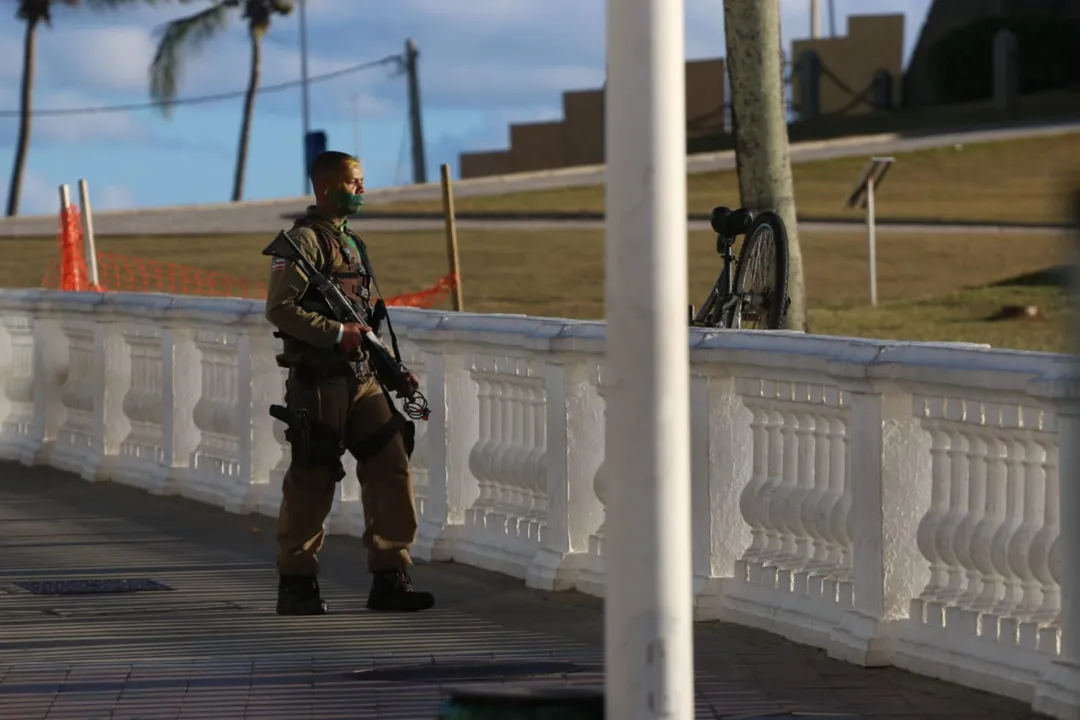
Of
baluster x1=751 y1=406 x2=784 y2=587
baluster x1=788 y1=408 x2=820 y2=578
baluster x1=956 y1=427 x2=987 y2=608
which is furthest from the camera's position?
baluster x1=751 y1=406 x2=784 y2=587

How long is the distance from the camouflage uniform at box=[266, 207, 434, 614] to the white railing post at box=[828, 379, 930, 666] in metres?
2.12

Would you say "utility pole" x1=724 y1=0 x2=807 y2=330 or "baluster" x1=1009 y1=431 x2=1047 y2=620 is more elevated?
"utility pole" x1=724 y1=0 x2=807 y2=330

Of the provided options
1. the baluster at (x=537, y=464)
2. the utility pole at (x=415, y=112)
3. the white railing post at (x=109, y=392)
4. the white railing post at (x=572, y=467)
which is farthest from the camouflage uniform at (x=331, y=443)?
the utility pole at (x=415, y=112)

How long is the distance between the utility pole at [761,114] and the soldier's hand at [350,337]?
8186 millimetres

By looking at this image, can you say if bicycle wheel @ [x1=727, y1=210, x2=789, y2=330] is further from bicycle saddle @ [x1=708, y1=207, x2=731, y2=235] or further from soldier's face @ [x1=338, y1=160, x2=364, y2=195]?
soldier's face @ [x1=338, y1=160, x2=364, y2=195]

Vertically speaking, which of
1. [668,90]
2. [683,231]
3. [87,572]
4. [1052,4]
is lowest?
[87,572]

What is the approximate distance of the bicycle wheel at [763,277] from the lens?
11695 mm

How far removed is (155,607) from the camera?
9633 mm

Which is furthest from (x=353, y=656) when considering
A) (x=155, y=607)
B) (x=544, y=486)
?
(x=544, y=486)

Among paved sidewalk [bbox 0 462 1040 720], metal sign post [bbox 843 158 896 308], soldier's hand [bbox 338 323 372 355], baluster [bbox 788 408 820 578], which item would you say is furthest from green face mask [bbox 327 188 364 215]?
metal sign post [bbox 843 158 896 308]

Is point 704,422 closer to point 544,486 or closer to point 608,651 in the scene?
point 544,486

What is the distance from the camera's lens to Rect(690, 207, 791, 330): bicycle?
38.0 feet

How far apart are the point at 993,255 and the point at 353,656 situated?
2545 cm

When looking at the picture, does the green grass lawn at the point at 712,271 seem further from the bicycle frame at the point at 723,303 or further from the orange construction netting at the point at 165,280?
the bicycle frame at the point at 723,303
